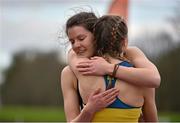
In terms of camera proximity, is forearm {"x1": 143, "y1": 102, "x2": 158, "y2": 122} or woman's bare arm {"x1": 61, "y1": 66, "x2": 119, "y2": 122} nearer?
woman's bare arm {"x1": 61, "y1": 66, "x2": 119, "y2": 122}

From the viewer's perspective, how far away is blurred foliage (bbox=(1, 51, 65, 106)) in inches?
1447

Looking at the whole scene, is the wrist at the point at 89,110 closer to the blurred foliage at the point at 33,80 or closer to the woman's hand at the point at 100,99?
the woman's hand at the point at 100,99

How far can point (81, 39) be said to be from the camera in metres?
2.10

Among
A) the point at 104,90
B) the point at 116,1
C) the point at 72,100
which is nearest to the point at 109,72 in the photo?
the point at 104,90

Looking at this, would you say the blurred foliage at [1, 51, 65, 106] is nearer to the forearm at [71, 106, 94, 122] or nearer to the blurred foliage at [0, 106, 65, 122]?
the blurred foliage at [0, 106, 65, 122]

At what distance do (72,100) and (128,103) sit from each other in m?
0.23

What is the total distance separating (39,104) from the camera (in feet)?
126

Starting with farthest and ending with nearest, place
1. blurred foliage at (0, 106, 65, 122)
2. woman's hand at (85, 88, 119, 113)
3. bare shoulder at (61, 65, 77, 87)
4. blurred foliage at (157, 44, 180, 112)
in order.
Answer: blurred foliage at (0, 106, 65, 122) < blurred foliage at (157, 44, 180, 112) < bare shoulder at (61, 65, 77, 87) < woman's hand at (85, 88, 119, 113)

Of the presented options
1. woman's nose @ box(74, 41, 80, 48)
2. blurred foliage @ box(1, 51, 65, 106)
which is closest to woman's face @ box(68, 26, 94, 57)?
woman's nose @ box(74, 41, 80, 48)

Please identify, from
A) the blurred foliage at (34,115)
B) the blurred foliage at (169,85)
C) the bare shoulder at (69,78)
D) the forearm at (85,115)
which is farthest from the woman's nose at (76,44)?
the blurred foliage at (34,115)

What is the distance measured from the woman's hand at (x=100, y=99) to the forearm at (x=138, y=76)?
6cm

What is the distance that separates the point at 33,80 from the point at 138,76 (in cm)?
3634

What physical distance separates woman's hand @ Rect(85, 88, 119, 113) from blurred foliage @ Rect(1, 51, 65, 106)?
32910 millimetres

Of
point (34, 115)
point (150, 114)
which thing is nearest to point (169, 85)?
point (34, 115)
